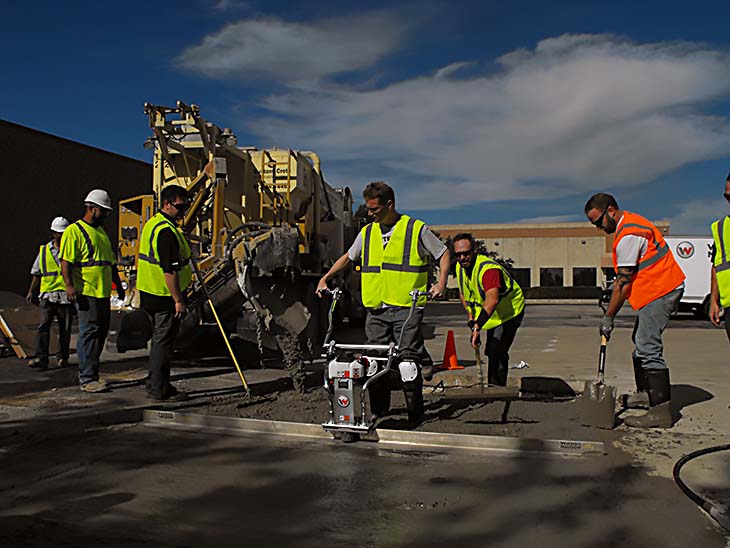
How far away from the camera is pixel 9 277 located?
22234 millimetres

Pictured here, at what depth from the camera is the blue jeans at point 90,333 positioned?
7.00 m

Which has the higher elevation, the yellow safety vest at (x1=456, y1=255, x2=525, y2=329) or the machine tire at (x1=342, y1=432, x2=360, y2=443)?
the yellow safety vest at (x1=456, y1=255, x2=525, y2=329)

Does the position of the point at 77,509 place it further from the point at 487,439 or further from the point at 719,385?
the point at 719,385

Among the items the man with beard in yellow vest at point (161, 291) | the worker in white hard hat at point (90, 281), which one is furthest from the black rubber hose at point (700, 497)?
the worker in white hard hat at point (90, 281)

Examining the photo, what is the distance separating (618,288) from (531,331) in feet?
36.2

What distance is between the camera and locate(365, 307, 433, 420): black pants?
208 inches

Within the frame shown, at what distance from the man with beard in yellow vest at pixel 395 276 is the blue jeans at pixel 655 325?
170 cm

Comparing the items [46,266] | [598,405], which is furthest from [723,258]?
[46,266]

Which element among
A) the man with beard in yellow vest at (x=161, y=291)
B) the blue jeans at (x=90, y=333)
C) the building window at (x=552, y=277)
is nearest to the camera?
the man with beard in yellow vest at (x=161, y=291)

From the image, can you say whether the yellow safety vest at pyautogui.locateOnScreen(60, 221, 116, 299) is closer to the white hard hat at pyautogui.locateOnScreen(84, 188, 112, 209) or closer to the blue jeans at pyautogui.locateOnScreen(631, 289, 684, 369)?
the white hard hat at pyautogui.locateOnScreen(84, 188, 112, 209)

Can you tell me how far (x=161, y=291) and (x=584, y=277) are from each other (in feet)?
159

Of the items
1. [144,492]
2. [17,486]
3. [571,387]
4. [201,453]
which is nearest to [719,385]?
[571,387]

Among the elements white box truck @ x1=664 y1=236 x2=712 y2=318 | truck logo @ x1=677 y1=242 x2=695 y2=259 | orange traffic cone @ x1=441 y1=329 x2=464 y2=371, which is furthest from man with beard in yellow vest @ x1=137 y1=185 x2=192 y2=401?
truck logo @ x1=677 y1=242 x2=695 y2=259

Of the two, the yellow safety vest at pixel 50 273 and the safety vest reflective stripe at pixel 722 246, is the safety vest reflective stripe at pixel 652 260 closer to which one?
the safety vest reflective stripe at pixel 722 246
